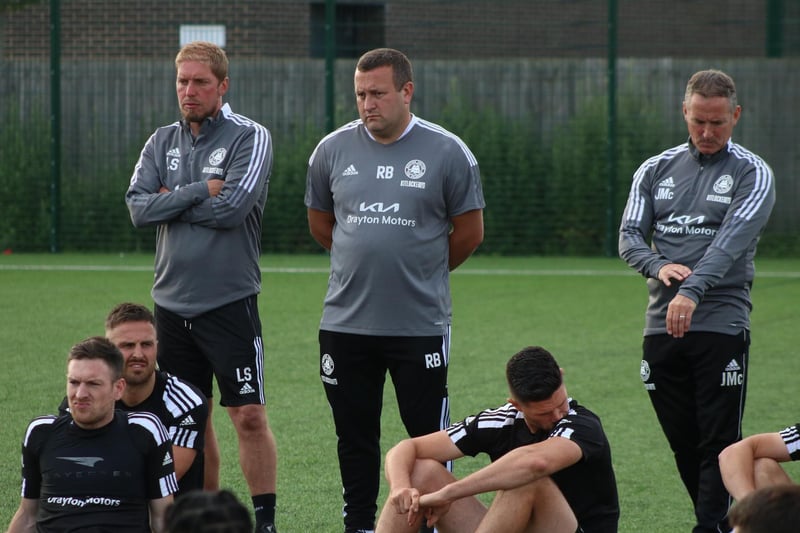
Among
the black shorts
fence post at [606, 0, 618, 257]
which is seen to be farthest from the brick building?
the black shorts

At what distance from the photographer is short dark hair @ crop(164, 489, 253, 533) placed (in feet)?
8.87

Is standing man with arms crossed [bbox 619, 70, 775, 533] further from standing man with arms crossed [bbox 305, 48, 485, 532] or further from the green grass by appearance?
standing man with arms crossed [bbox 305, 48, 485, 532]

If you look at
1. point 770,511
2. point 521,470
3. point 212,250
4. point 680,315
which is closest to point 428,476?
point 521,470

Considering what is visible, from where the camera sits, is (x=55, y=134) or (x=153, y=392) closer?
(x=153, y=392)

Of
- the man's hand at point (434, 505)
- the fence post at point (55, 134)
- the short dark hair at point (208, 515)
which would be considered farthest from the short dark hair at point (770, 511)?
the fence post at point (55, 134)

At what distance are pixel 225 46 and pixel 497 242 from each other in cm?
479

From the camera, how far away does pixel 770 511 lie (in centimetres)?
287

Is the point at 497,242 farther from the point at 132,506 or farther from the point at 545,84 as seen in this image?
the point at 132,506

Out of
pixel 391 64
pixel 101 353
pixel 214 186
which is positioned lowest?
pixel 101 353

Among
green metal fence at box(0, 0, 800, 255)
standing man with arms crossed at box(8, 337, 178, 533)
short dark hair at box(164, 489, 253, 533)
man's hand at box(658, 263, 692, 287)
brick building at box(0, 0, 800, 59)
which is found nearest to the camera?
short dark hair at box(164, 489, 253, 533)

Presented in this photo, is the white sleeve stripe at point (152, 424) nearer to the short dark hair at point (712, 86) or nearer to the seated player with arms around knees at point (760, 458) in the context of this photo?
the seated player with arms around knees at point (760, 458)

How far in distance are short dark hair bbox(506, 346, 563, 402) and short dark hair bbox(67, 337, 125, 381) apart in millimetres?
1437

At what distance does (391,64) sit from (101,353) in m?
1.74

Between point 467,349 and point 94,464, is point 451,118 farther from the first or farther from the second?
point 94,464
